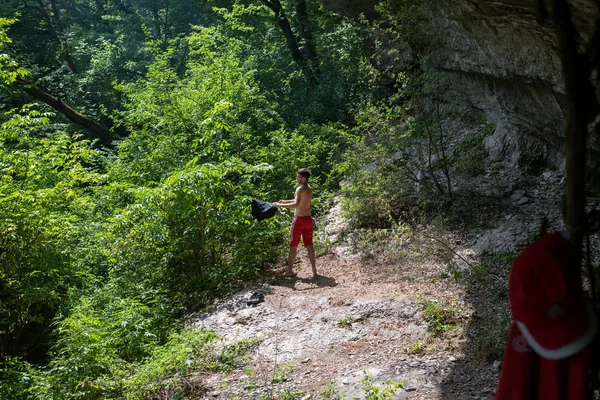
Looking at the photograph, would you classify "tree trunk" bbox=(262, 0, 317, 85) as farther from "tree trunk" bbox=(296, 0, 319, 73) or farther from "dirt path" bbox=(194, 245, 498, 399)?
"dirt path" bbox=(194, 245, 498, 399)

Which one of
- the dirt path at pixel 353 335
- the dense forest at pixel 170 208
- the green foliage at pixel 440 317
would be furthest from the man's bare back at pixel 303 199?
the green foliage at pixel 440 317

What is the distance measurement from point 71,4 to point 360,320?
1111 inches

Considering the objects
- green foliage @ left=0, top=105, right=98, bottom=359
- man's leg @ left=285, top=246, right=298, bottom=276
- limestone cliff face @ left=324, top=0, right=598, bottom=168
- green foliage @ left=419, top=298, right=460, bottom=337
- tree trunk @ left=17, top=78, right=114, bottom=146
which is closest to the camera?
green foliage @ left=419, top=298, right=460, bottom=337

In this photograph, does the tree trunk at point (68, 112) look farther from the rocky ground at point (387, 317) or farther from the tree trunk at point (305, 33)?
the rocky ground at point (387, 317)

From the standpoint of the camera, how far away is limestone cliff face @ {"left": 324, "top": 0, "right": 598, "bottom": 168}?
7909 millimetres

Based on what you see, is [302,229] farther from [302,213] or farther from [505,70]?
[505,70]

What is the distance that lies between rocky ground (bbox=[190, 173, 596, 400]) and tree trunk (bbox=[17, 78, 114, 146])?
38.3 feet

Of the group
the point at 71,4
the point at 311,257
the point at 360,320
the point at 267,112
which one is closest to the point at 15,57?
the point at 267,112

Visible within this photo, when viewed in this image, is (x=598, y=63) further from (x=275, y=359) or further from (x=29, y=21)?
(x=29, y=21)

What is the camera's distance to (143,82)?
14461 millimetres

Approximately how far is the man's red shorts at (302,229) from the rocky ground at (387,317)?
69cm

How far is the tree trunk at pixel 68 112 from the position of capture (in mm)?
16891

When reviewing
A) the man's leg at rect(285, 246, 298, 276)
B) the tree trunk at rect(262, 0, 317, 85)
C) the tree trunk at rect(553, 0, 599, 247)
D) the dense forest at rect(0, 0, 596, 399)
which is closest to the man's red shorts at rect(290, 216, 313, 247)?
the man's leg at rect(285, 246, 298, 276)

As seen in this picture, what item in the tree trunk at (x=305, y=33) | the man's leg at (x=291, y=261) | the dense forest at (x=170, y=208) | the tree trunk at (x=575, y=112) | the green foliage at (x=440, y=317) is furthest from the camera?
the tree trunk at (x=305, y=33)
